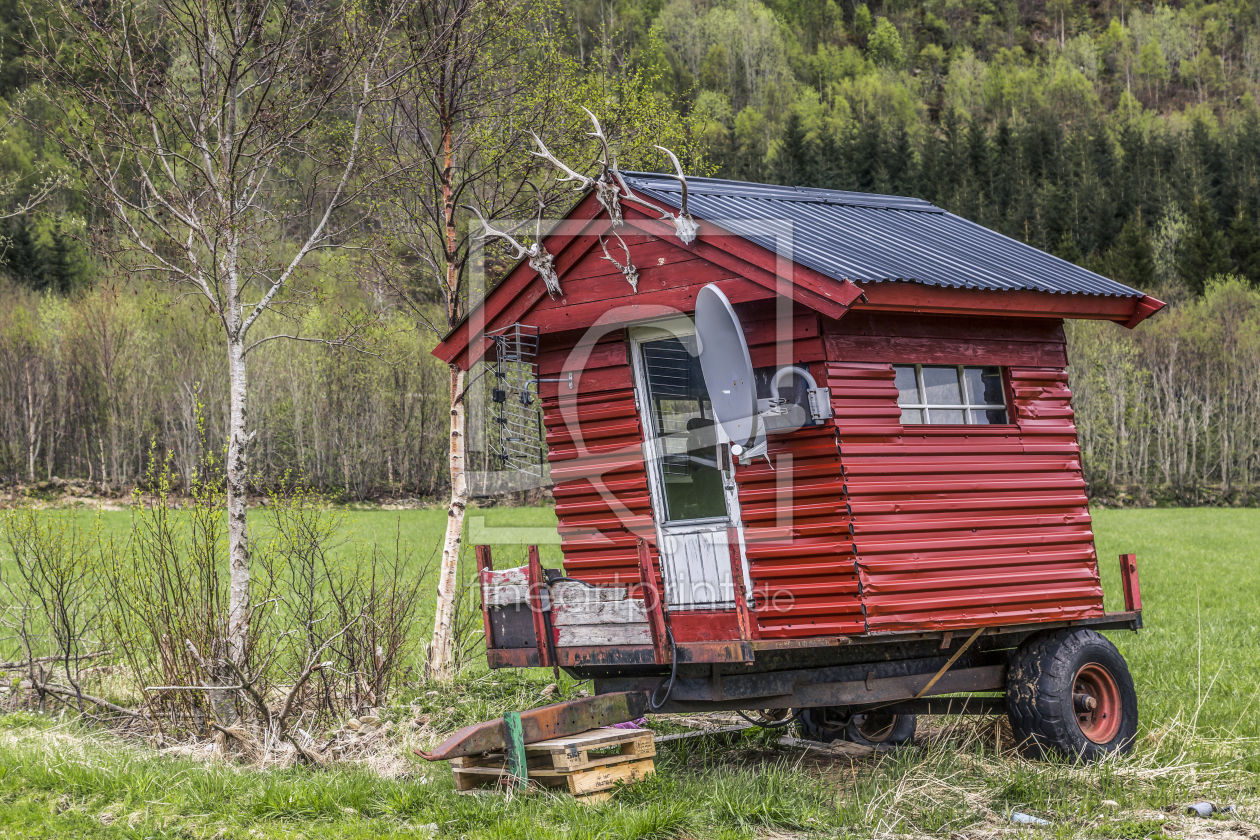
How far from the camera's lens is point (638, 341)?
8.06 m

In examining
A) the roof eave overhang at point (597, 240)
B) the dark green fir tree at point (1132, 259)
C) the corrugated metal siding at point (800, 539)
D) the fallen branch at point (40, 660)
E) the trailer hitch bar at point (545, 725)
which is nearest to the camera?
the trailer hitch bar at point (545, 725)

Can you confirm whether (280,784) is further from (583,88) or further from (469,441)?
(583,88)

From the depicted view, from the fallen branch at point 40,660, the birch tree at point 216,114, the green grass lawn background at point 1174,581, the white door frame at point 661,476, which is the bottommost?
the green grass lawn background at point 1174,581

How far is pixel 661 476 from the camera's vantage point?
797 cm

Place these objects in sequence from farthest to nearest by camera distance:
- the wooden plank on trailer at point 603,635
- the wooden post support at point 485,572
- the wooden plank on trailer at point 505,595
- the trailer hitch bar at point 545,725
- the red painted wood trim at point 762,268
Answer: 1. the wooden post support at point 485,572
2. the wooden plank on trailer at point 505,595
3. the wooden plank on trailer at point 603,635
4. the red painted wood trim at point 762,268
5. the trailer hitch bar at point 545,725

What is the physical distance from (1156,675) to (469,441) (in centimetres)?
840

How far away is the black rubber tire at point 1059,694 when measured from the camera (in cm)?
746

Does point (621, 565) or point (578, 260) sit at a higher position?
point (578, 260)

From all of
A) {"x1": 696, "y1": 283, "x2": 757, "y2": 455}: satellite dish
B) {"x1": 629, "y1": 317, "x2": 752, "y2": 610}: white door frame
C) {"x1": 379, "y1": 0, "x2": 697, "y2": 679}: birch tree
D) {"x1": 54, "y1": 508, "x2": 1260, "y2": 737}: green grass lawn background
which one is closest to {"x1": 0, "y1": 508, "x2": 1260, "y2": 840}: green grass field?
{"x1": 54, "y1": 508, "x2": 1260, "y2": 737}: green grass lawn background

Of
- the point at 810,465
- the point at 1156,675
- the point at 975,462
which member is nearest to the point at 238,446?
the point at 810,465

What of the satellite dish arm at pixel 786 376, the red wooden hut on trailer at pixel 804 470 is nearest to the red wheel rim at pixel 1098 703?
the red wooden hut on trailer at pixel 804 470

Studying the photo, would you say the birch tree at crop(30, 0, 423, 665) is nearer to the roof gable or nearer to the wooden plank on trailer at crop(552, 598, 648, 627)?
the roof gable

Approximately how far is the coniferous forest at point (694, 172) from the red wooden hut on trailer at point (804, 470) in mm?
3518

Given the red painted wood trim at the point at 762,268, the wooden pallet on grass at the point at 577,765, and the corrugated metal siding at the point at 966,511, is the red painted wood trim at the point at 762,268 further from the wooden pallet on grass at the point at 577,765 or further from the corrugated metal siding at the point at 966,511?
the wooden pallet on grass at the point at 577,765
